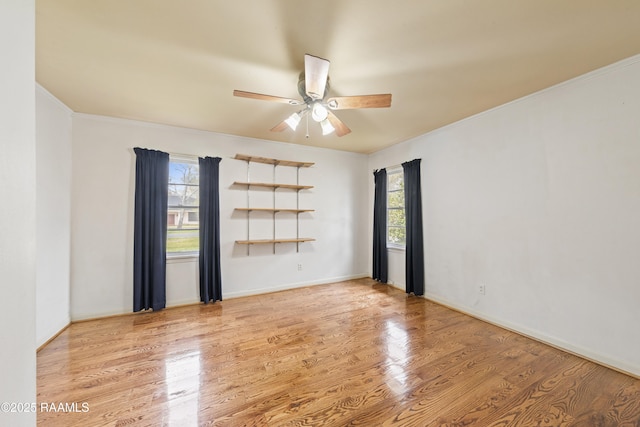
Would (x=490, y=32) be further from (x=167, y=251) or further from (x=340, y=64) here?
(x=167, y=251)

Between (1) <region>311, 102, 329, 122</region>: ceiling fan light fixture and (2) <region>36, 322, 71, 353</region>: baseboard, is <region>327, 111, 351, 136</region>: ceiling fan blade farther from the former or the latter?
(2) <region>36, 322, 71, 353</region>: baseboard

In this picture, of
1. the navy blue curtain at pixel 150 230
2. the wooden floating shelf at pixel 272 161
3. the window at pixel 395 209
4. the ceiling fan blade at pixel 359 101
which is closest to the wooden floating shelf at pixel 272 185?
the wooden floating shelf at pixel 272 161

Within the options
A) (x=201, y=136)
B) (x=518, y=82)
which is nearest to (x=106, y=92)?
(x=201, y=136)

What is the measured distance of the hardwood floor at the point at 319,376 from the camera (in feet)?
5.27

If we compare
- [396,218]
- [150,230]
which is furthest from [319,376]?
[396,218]

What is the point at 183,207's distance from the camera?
3.62 m

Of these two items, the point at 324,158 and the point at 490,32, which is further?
the point at 324,158

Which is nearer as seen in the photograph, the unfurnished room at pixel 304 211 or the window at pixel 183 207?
the unfurnished room at pixel 304 211

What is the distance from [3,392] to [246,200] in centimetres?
339

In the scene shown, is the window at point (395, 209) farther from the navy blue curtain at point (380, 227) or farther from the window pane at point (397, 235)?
the navy blue curtain at point (380, 227)

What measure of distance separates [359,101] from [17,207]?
204cm

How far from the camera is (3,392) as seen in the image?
2.28 feet

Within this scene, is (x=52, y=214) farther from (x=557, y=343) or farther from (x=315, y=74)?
(x=557, y=343)

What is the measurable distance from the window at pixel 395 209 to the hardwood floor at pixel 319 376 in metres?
1.69
